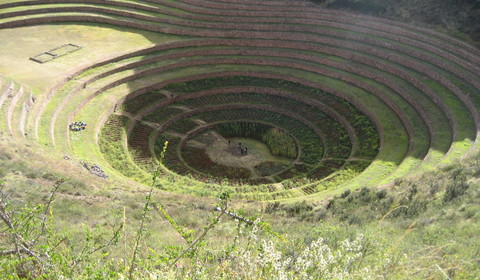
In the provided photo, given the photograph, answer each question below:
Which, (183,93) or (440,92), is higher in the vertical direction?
(440,92)

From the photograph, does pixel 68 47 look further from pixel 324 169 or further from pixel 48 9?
pixel 324 169

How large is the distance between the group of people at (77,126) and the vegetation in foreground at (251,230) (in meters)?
7.88

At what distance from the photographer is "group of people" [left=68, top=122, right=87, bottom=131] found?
88.5ft

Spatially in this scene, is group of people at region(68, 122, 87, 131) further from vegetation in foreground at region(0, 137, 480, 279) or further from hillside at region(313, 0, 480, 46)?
hillside at region(313, 0, 480, 46)

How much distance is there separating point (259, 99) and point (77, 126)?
52.7 feet

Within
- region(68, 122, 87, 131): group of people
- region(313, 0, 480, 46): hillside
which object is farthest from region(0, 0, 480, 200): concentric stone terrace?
region(313, 0, 480, 46): hillside

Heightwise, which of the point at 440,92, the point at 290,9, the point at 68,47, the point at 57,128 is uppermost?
the point at 290,9

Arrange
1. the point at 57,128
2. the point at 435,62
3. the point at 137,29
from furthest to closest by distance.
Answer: the point at 137,29
the point at 435,62
the point at 57,128

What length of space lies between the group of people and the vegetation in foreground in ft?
25.9

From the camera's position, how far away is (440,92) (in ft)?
102

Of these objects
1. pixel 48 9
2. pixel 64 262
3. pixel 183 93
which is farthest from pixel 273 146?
pixel 48 9

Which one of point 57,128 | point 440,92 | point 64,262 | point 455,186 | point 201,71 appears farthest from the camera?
point 201,71

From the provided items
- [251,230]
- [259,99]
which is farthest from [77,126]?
[251,230]

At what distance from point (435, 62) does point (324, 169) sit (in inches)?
629
